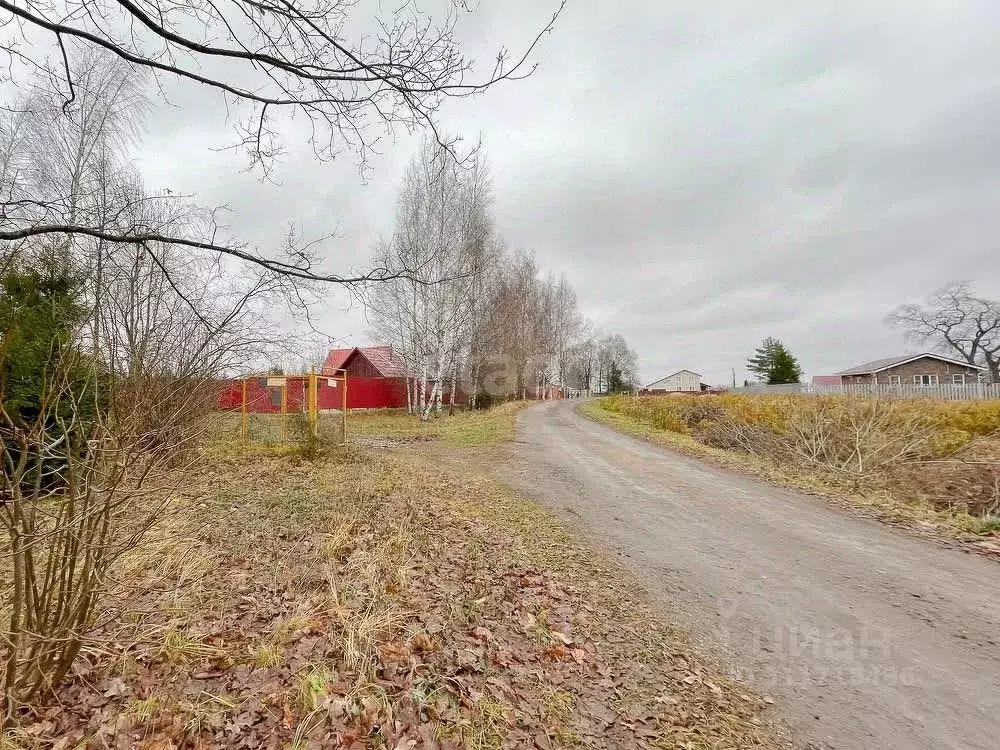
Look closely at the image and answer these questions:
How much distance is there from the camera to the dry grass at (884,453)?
618 cm

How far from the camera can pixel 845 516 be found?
5633mm

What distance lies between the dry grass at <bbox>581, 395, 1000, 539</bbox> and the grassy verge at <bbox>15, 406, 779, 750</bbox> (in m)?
4.79

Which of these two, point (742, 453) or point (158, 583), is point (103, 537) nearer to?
point (158, 583)

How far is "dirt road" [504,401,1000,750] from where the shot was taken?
2.28m

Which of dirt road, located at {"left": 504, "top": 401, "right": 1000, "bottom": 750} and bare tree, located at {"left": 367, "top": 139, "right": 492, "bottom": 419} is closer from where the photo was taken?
dirt road, located at {"left": 504, "top": 401, "right": 1000, "bottom": 750}

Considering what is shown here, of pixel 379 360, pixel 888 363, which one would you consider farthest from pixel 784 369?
pixel 379 360

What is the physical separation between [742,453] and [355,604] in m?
10.6

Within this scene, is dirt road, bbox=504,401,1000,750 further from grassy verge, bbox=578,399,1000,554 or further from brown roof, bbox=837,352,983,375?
brown roof, bbox=837,352,983,375

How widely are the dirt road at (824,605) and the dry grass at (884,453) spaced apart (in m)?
1.08

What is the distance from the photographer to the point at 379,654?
2.50 m

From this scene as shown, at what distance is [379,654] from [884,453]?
1023 centimetres

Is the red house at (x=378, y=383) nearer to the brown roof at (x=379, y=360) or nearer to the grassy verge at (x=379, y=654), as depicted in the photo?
the brown roof at (x=379, y=360)

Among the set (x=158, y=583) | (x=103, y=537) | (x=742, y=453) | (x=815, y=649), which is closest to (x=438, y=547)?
(x=158, y=583)

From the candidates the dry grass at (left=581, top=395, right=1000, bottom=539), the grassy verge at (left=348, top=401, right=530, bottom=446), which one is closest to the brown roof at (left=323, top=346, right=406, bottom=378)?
the grassy verge at (left=348, top=401, right=530, bottom=446)
